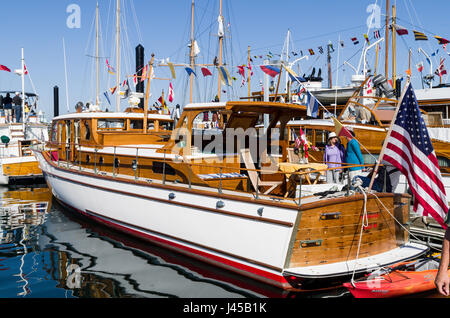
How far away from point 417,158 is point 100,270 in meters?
5.89

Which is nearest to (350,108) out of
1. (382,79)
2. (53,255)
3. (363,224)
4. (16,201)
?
(382,79)

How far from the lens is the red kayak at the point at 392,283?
5590mm

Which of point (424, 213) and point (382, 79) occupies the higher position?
point (382, 79)

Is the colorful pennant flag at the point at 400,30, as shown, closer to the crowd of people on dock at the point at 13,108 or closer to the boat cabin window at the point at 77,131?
the boat cabin window at the point at 77,131

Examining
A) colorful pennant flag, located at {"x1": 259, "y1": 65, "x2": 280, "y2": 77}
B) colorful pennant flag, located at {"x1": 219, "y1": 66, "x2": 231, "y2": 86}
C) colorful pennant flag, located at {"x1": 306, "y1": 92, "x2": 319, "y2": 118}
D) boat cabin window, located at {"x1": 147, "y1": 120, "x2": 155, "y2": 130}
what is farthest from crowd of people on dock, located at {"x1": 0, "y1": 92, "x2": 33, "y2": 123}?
colorful pennant flag, located at {"x1": 306, "y1": 92, "x2": 319, "y2": 118}

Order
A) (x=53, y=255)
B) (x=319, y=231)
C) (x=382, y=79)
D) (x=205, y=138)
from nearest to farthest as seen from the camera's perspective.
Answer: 1. (x=319, y=231)
2. (x=53, y=255)
3. (x=205, y=138)
4. (x=382, y=79)

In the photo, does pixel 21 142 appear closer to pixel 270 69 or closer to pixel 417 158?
pixel 270 69

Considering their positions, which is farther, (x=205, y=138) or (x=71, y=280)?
(x=205, y=138)

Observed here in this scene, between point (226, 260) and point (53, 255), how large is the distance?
3955 millimetres

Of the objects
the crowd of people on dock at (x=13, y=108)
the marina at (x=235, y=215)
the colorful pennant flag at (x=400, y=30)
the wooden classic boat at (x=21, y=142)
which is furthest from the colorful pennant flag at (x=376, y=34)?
the crowd of people on dock at (x=13, y=108)

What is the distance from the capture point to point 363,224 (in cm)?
630

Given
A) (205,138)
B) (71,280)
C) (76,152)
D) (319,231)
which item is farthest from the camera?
(76,152)

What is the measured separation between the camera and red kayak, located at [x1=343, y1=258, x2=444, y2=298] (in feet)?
18.3

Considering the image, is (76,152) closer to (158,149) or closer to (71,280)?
(158,149)
